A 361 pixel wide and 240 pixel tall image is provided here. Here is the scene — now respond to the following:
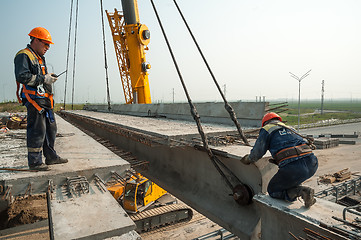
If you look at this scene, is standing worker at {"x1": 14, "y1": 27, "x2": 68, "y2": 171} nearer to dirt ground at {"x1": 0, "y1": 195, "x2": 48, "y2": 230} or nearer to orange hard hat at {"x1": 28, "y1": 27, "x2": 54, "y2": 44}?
orange hard hat at {"x1": 28, "y1": 27, "x2": 54, "y2": 44}

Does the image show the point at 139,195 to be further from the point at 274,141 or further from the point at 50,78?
the point at 274,141

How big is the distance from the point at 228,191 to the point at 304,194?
4.03 ft

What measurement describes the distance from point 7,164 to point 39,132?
853 mm

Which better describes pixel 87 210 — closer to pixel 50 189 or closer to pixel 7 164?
pixel 50 189

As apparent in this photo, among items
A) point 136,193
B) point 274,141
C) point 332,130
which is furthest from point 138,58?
point 332,130

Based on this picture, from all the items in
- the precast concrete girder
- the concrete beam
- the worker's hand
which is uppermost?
the worker's hand

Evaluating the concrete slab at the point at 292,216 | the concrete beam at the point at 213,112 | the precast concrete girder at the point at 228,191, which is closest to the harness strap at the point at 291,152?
the precast concrete girder at the point at 228,191

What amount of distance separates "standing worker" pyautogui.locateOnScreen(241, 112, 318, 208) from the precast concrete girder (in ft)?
0.52

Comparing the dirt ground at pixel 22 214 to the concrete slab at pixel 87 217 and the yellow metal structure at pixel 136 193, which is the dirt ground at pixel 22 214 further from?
the concrete slab at pixel 87 217

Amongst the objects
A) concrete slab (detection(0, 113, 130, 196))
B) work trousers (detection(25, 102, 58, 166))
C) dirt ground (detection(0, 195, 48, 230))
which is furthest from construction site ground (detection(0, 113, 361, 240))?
work trousers (detection(25, 102, 58, 166))

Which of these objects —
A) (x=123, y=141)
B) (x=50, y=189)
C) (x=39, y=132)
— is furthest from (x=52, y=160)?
(x=123, y=141)

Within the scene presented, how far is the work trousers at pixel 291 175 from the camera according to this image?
118 inches

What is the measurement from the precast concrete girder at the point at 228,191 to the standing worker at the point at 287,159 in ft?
0.52

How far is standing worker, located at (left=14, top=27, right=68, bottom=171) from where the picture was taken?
130 inches
